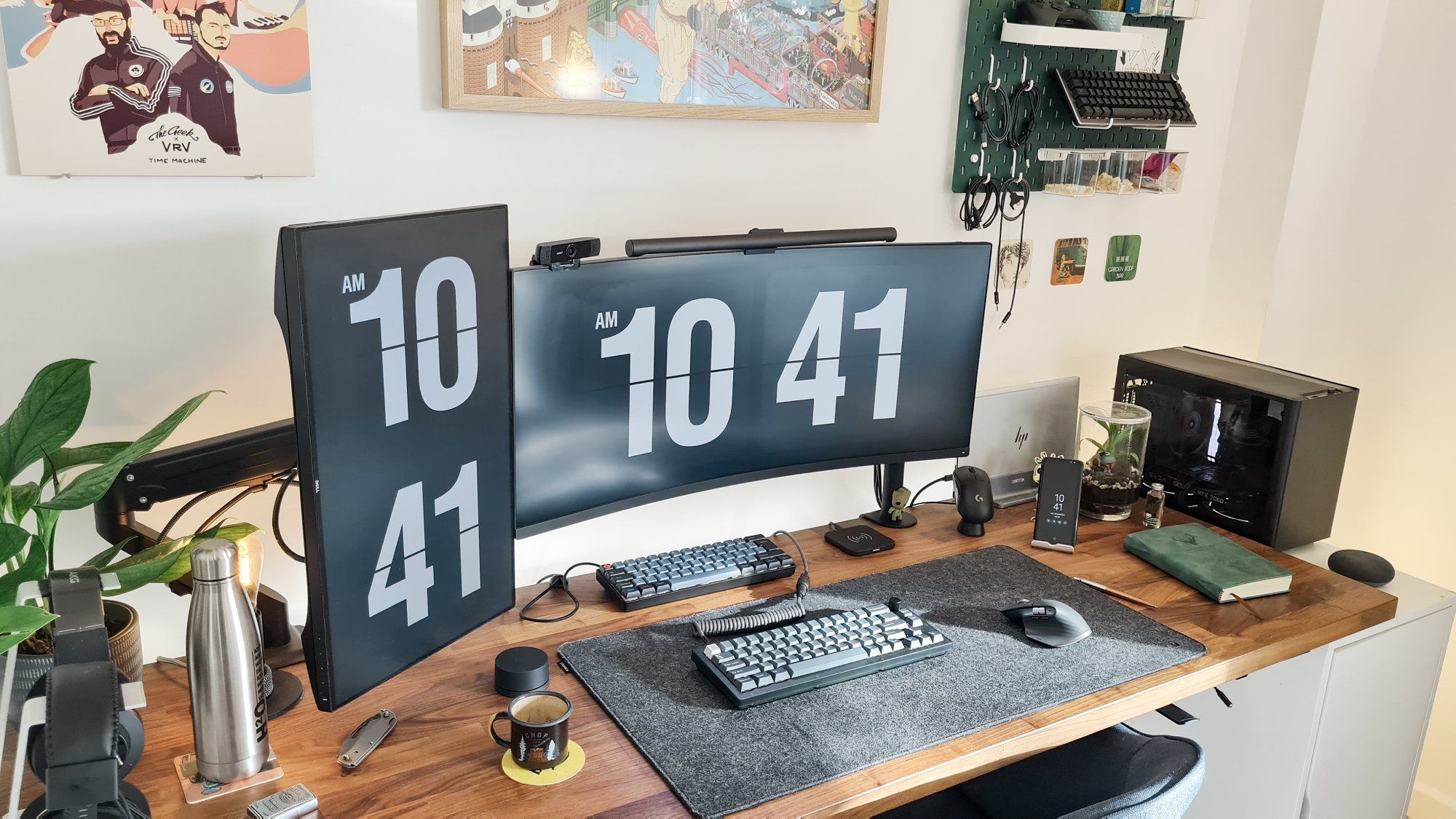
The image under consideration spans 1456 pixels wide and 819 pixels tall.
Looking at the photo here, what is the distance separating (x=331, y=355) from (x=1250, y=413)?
1.56 meters

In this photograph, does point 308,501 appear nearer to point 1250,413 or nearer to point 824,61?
point 824,61

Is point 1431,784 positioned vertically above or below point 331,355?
below

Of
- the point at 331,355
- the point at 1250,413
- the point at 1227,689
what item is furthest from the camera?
the point at 1250,413

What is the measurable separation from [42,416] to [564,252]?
0.59 m

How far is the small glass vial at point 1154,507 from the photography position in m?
1.88

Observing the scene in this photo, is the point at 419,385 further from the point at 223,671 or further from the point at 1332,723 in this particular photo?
the point at 1332,723

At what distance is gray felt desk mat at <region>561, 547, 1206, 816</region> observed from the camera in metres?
1.16

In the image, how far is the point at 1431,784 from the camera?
2309 millimetres

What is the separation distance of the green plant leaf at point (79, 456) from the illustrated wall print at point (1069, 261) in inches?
63.6

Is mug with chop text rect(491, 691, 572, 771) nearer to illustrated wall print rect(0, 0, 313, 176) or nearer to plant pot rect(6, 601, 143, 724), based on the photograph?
plant pot rect(6, 601, 143, 724)

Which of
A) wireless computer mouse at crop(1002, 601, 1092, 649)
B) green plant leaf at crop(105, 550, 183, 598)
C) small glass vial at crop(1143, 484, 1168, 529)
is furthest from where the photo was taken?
small glass vial at crop(1143, 484, 1168, 529)

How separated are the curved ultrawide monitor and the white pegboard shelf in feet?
1.31

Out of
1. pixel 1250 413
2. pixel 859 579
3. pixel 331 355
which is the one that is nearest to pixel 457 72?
pixel 331 355

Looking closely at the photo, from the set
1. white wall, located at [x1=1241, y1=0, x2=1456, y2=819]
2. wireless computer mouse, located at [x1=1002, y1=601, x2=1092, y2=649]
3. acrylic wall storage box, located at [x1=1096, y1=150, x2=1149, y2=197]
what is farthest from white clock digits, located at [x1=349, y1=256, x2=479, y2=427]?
white wall, located at [x1=1241, y1=0, x2=1456, y2=819]
